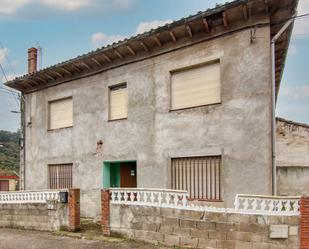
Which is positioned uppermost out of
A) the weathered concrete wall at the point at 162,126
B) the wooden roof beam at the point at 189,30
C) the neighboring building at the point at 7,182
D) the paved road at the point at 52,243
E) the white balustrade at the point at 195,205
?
the wooden roof beam at the point at 189,30

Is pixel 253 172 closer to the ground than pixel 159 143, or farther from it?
closer to the ground

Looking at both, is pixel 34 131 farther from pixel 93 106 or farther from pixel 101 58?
pixel 101 58

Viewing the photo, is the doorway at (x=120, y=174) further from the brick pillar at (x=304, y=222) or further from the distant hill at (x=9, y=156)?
the distant hill at (x=9, y=156)

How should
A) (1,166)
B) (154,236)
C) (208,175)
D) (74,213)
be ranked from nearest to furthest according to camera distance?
(154,236) → (208,175) → (74,213) → (1,166)

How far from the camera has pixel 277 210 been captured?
292 inches

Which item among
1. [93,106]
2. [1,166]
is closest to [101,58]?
[93,106]

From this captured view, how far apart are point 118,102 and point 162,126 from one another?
2395 millimetres

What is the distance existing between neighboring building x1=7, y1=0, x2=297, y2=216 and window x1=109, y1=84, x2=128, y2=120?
38 millimetres

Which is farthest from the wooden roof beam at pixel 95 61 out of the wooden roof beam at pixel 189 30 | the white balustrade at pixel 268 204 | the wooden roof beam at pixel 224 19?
the white balustrade at pixel 268 204

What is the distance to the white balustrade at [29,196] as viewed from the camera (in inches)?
439

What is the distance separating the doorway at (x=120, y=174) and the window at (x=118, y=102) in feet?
5.85

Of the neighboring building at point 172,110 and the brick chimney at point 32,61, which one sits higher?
the brick chimney at point 32,61

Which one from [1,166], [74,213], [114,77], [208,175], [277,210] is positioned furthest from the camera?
[1,166]

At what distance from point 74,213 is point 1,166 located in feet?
145
